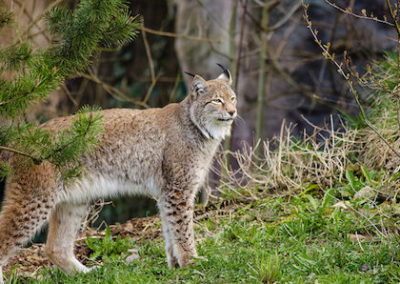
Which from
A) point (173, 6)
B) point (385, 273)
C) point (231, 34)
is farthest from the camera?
point (173, 6)

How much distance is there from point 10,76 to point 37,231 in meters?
2.34

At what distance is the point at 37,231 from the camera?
4.49 meters

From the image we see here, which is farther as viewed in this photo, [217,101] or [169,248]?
[217,101]

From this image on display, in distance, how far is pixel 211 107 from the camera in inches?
196

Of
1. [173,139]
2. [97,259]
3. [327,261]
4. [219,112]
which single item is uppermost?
[219,112]

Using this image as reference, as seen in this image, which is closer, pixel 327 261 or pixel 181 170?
pixel 327 261

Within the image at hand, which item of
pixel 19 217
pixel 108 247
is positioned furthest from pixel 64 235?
pixel 19 217

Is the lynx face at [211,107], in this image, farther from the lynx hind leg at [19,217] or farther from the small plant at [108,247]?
the lynx hind leg at [19,217]

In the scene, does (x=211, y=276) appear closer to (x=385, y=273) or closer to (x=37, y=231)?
(x=385, y=273)

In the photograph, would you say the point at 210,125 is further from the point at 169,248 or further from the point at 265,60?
the point at 265,60

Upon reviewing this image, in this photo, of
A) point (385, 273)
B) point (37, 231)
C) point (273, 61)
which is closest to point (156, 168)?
point (37, 231)

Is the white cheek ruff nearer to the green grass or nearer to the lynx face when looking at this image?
the lynx face

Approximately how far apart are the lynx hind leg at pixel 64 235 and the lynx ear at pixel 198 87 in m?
1.56

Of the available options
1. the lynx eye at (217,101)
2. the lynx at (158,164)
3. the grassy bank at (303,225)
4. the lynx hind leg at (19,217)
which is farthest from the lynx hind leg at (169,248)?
the lynx eye at (217,101)
